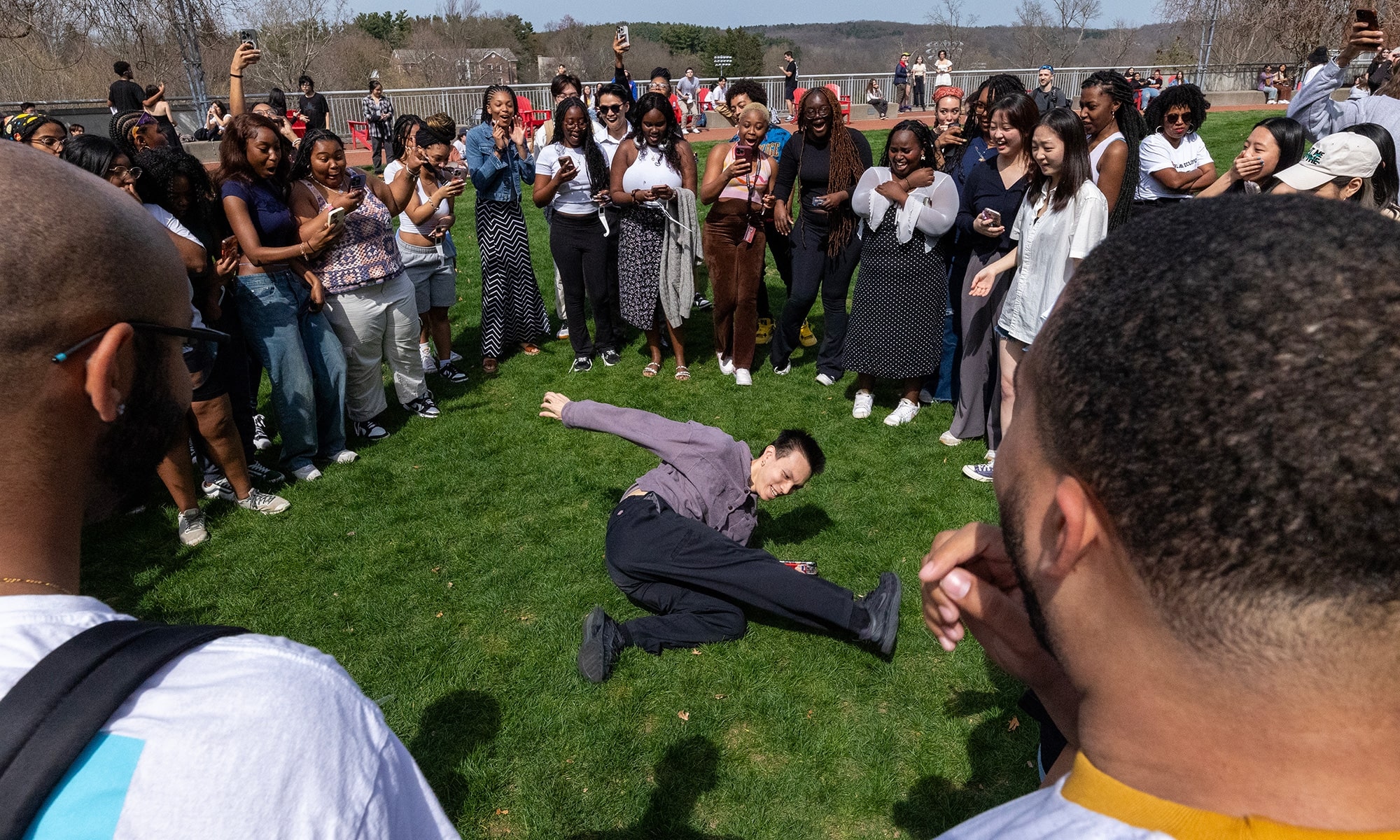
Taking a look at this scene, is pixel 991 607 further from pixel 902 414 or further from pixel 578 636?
pixel 902 414

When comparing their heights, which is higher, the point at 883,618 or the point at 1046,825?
the point at 1046,825

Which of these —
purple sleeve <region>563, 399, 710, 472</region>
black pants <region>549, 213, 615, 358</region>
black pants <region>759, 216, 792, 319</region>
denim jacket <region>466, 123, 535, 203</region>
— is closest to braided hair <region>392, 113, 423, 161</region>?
denim jacket <region>466, 123, 535, 203</region>

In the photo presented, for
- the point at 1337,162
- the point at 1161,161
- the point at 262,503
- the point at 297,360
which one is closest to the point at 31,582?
the point at 262,503

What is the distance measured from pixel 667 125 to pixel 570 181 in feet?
3.11

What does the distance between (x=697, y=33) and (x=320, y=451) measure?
7074 centimetres

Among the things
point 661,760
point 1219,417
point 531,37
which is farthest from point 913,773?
point 531,37

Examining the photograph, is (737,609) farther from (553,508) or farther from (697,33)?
(697,33)

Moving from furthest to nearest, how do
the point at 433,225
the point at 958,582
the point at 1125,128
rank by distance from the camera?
the point at 433,225 < the point at 1125,128 < the point at 958,582

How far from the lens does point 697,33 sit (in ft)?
226

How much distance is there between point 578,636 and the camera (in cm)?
412

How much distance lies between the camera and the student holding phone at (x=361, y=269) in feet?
18.2

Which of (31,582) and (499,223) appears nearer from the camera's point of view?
(31,582)

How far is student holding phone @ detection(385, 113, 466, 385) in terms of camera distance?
6711 mm

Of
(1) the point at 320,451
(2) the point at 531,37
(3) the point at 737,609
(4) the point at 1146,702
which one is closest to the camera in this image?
(4) the point at 1146,702
